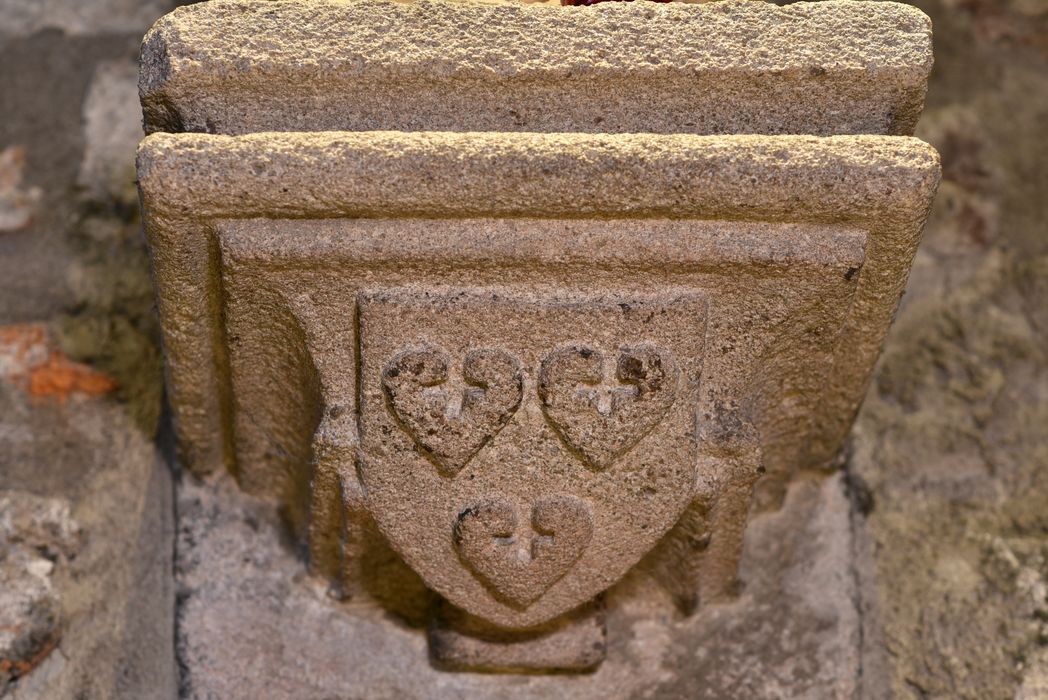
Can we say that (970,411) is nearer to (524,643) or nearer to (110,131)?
(524,643)

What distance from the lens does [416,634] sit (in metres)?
1.24

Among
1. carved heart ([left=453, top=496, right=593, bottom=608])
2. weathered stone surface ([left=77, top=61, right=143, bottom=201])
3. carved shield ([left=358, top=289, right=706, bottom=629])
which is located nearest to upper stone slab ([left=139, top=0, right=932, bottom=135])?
carved shield ([left=358, top=289, right=706, bottom=629])

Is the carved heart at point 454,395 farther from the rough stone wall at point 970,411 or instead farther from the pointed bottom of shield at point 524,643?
the rough stone wall at point 970,411

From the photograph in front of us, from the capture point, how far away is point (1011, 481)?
4.92 ft

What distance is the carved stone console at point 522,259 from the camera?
3.31 ft

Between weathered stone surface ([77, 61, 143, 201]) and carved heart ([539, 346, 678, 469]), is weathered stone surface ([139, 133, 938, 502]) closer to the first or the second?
carved heart ([539, 346, 678, 469])

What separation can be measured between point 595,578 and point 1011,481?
643mm

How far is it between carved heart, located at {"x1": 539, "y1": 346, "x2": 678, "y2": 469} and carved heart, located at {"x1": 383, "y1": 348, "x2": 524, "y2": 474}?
1.3 inches

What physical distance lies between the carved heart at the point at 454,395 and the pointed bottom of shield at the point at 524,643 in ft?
0.71

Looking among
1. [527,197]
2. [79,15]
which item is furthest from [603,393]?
[79,15]

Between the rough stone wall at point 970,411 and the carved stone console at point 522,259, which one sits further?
the rough stone wall at point 970,411

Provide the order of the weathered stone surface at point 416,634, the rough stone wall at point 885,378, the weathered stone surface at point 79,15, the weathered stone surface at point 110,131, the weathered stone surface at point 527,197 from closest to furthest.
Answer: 1. the weathered stone surface at point 527,197
2. the weathered stone surface at point 416,634
3. the rough stone wall at point 885,378
4. the weathered stone surface at point 110,131
5. the weathered stone surface at point 79,15

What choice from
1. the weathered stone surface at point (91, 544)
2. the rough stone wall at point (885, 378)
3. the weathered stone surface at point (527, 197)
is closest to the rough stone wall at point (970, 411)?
the rough stone wall at point (885, 378)

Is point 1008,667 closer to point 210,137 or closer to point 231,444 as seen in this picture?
point 231,444
